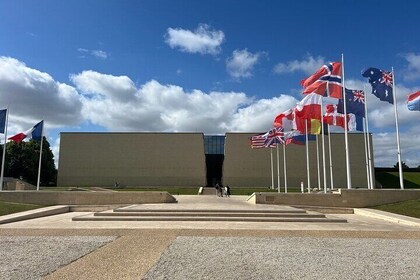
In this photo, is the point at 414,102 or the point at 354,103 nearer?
the point at 414,102

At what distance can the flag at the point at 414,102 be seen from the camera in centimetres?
1927

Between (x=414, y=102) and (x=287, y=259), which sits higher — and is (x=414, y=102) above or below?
above

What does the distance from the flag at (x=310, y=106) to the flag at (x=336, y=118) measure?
131 centimetres

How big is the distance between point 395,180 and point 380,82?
50.0 metres

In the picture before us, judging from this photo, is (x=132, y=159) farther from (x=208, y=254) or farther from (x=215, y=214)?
→ (x=208, y=254)

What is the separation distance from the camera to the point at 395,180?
219 feet

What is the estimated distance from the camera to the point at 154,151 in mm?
64938

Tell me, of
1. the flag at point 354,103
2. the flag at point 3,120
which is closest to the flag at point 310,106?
the flag at point 354,103

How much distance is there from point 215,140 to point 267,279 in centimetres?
6097

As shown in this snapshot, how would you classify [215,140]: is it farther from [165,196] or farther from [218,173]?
[165,196]

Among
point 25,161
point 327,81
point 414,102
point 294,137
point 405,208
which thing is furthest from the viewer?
point 25,161

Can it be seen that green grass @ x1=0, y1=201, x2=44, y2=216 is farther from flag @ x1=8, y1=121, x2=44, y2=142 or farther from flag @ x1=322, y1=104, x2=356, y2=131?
flag @ x1=322, y1=104, x2=356, y2=131

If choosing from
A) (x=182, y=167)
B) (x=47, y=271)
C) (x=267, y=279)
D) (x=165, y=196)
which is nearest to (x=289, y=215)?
(x=165, y=196)

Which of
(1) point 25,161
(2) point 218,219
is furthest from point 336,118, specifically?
(1) point 25,161
